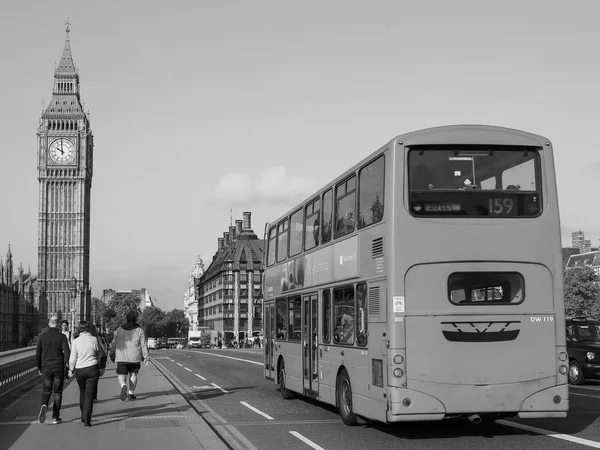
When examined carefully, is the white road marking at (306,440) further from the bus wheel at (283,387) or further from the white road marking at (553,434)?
the bus wheel at (283,387)

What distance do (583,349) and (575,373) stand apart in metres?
0.79

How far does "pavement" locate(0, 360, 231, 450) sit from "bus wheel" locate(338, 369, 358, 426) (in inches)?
94.2

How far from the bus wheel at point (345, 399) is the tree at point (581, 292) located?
276 ft

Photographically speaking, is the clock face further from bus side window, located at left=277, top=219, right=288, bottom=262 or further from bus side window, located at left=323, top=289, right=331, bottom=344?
bus side window, located at left=323, top=289, right=331, bottom=344

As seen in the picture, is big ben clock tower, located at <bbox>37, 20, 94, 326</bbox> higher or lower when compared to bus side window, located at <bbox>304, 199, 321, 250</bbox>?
→ higher

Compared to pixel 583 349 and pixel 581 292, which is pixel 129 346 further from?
pixel 581 292

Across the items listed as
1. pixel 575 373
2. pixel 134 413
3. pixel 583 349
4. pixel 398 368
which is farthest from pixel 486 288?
pixel 575 373

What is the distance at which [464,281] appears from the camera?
12383 mm

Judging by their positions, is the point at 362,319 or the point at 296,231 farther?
the point at 296,231

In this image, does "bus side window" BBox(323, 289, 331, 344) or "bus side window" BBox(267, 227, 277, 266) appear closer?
"bus side window" BBox(323, 289, 331, 344)

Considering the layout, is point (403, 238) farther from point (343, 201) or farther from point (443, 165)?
point (343, 201)

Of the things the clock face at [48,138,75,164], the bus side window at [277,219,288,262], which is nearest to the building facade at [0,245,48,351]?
the clock face at [48,138,75,164]

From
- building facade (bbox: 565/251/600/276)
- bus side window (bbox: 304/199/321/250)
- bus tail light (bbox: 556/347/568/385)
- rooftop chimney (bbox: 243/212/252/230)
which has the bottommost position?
bus tail light (bbox: 556/347/568/385)

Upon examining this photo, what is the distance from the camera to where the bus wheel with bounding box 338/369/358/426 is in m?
14.2
